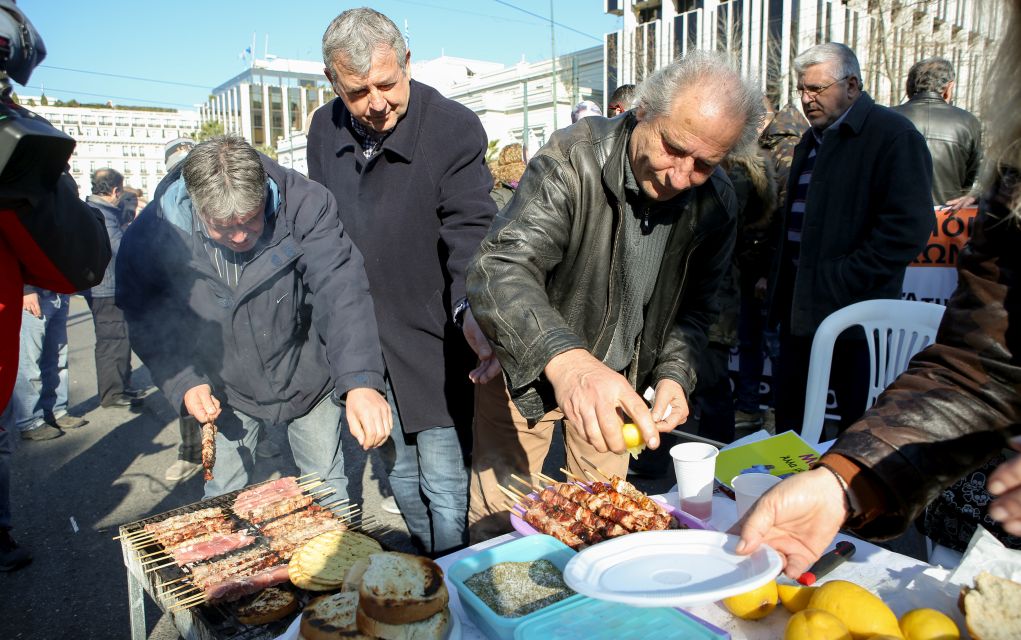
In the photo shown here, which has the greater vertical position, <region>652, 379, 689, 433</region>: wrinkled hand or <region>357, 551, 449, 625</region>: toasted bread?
<region>652, 379, 689, 433</region>: wrinkled hand

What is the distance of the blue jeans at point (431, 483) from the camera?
3082 millimetres

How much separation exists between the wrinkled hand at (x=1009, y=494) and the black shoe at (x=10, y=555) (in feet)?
14.7

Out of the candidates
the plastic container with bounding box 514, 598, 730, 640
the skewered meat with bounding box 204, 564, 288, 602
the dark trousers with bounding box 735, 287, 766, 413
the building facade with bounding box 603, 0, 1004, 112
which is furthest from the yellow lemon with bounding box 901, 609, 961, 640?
the building facade with bounding box 603, 0, 1004, 112

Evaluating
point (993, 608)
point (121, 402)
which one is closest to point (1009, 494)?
point (993, 608)

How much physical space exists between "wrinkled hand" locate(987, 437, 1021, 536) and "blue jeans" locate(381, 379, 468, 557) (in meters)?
2.25

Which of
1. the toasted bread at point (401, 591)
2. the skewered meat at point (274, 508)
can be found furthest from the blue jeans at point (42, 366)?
the toasted bread at point (401, 591)

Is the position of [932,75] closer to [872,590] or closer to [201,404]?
[872,590]

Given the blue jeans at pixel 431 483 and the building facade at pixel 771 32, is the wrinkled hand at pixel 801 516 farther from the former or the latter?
the building facade at pixel 771 32

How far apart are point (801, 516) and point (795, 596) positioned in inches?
6.4

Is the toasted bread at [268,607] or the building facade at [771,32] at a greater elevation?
the building facade at [771,32]

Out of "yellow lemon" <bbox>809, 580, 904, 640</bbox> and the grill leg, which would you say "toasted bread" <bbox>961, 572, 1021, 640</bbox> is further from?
the grill leg

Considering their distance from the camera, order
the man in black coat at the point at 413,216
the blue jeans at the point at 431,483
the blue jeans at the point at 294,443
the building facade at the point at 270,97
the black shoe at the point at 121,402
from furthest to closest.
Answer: the building facade at the point at 270,97 → the black shoe at the point at 121,402 → the blue jeans at the point at 294,443 → the blue jeans at the point at 431,483 → the man in black coat at the point at 413,216

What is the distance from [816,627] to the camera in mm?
1148

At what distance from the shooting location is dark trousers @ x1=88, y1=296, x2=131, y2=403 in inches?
261
